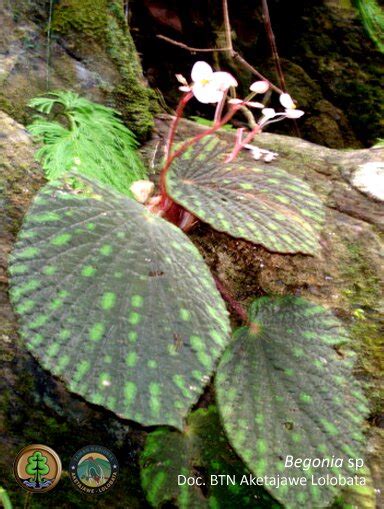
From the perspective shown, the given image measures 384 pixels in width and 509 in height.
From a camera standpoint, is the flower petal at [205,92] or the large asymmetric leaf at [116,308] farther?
the flower petal at [205,92]

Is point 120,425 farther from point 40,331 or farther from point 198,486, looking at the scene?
point 40,331

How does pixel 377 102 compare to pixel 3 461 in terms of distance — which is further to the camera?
pixel 377 102

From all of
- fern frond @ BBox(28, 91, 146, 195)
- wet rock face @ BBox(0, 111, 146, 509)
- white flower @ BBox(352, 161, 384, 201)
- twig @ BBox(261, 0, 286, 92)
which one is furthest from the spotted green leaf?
twig @ BBox(261, 0, 286, 92)

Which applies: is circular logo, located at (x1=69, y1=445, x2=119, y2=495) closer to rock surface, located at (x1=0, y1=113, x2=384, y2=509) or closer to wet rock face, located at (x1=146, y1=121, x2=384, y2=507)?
rock surface, located at (x1=0, y1=113, x2=384, y2=509)

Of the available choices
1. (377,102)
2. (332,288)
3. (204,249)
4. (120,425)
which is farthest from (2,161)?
(377,102)

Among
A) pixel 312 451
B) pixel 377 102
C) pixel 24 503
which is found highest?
pixel 377 102

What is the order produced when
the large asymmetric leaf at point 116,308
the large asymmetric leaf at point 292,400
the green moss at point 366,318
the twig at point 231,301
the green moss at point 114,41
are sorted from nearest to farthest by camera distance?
the large asymmetric leaf at point 116,308
the large asymmetric leaf at point 292,400
the twig at point 231,301
the green moss at point 366,318
the green moss at point 114,41

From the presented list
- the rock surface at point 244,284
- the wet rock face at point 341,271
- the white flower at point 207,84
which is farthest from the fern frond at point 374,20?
the white flower at point 207,84

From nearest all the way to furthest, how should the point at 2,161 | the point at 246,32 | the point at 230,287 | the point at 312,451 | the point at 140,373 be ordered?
the point at 140,373 < the point at 312,451 < the point at 2,161 < the point at 230,287 < the point at 246,32

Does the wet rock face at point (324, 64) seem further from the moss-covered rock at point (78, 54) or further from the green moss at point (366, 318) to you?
the green moss at point (366, 318)
